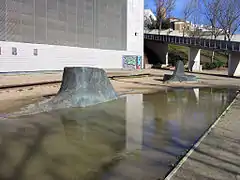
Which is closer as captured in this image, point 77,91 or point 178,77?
point 77,91

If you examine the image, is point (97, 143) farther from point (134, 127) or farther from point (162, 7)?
point (162, 7)

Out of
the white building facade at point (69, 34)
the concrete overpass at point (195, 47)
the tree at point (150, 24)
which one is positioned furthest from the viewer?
the tree at point (150, 24)

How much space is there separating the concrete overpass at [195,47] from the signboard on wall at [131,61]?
7019mm

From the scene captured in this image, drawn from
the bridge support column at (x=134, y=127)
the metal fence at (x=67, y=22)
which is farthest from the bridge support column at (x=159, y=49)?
the bridge support column at (x=134, y=127)

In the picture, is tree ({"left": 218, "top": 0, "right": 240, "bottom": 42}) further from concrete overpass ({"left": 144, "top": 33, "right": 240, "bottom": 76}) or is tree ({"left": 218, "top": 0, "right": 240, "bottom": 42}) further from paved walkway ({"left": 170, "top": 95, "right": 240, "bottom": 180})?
paved walkway ({"left": 170, "top": 95, "right": 240, "bottom": 180})

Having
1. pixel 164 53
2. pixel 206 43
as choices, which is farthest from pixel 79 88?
pixel 164 53

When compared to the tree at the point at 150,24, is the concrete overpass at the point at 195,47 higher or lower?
lower

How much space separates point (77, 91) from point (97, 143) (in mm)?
5901

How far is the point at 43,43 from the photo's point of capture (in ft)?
107

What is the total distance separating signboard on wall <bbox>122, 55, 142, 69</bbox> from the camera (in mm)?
47594

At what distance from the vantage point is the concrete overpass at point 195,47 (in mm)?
39875

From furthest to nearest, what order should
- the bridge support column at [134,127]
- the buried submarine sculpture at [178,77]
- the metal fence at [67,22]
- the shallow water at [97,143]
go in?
the metal fence at [67,22] < the buried submarine sculpture at [178,77] < the bridge support column at [134,127] < the shallow water at [97,143]

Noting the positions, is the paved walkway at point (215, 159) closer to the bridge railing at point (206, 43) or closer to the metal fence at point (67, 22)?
the metal fence at point (67, 22)

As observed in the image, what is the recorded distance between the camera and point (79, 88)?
12336mm
